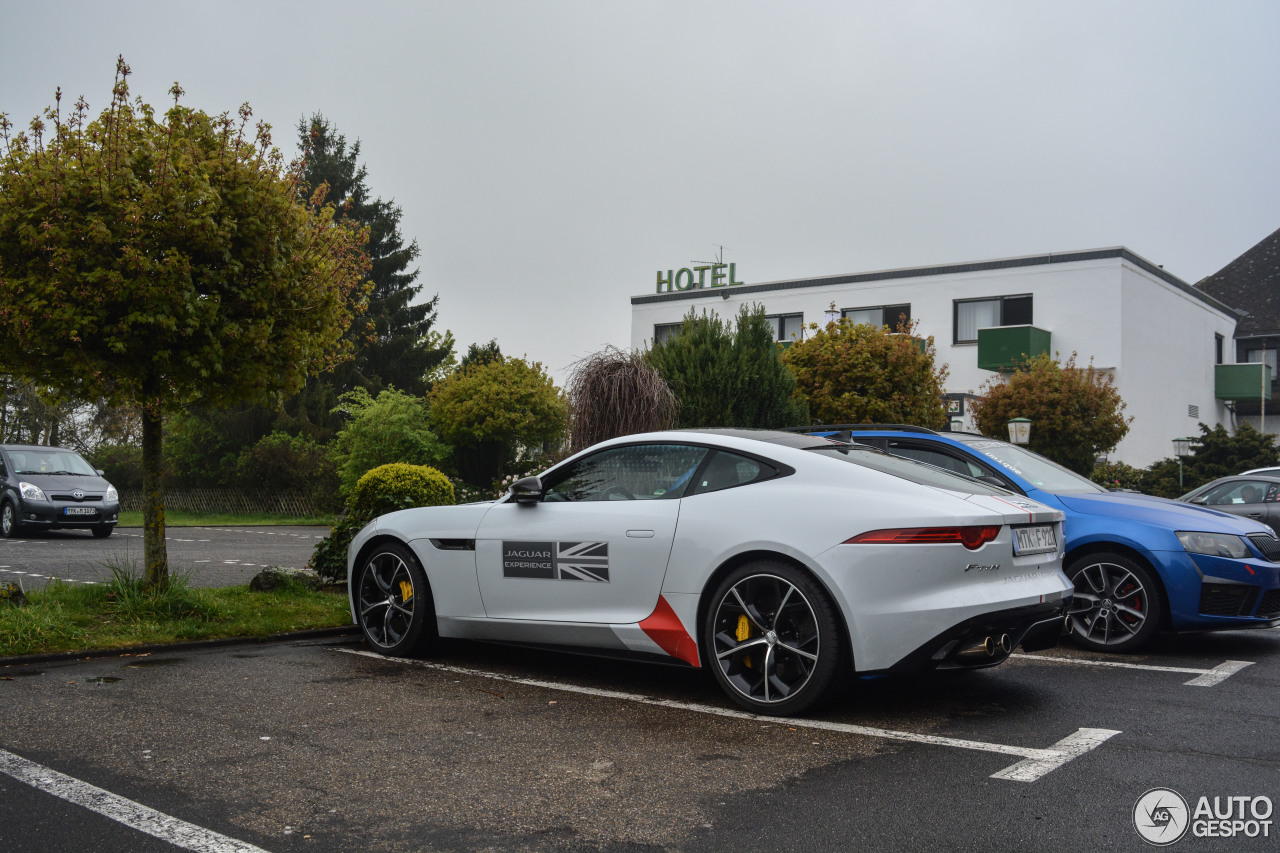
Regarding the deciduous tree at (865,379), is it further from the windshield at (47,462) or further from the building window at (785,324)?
the building window at (785,324)

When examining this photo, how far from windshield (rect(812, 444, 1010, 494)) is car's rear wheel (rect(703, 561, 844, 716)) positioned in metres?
0.81

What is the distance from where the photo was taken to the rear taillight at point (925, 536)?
4746 millimetres

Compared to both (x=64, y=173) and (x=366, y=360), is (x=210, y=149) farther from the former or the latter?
(x=366, y=360)

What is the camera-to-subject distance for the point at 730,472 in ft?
18.0

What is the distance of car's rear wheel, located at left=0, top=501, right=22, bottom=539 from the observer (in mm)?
17422

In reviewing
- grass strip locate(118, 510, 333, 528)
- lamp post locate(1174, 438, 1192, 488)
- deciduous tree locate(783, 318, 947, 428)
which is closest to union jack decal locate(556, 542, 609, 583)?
deciduous tree locate(783, 318, 947, 428)

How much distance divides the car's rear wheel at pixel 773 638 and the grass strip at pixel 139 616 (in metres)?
3.68

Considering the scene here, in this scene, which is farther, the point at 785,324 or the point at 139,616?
the point at 785,324

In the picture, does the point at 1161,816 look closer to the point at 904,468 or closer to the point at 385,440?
the point at 904,468

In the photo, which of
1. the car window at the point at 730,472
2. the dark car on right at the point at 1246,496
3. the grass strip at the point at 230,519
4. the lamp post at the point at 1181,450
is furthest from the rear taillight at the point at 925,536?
the lamp post at the point at 1181,450

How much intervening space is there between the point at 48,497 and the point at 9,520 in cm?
91

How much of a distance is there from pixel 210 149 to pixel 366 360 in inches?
1528

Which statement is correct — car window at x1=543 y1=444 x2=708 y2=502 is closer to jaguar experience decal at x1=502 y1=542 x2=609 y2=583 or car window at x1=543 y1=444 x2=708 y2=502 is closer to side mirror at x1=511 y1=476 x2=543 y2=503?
side mirror at x1=511 y1=476 x2=543 y2=503

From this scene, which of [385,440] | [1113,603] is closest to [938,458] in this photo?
[1113,603]
